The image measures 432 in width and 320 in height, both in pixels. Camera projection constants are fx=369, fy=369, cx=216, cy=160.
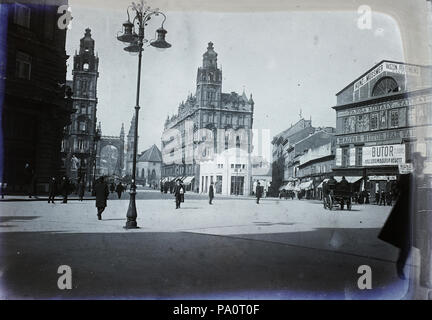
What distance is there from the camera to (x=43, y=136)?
73.2ft

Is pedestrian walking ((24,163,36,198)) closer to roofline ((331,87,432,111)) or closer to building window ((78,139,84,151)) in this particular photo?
building window ((78,139,84,151))

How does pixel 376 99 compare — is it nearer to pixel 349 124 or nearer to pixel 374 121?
pixel 374 121

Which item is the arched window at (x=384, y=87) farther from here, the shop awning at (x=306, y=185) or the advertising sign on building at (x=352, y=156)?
the shop awning at (x=306, y=185)

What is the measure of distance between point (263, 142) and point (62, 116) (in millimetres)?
16269

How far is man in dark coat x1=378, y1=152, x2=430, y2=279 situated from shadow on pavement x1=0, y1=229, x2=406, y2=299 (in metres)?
0.84

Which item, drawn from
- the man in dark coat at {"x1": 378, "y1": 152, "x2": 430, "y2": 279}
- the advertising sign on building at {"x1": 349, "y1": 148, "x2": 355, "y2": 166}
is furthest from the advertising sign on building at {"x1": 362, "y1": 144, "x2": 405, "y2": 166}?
the man in dark coat at {"x1": 378, "y1": 152, "x2": 430, "y2": 279}

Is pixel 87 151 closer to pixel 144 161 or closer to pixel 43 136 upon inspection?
pixel 43 136

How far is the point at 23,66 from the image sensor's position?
19734 millimetres

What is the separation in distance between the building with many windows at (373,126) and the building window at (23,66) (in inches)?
665

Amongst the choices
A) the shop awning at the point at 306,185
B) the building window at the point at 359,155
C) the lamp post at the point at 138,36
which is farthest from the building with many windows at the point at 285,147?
the lamp post at the point at 138,36

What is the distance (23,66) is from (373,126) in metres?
21.6

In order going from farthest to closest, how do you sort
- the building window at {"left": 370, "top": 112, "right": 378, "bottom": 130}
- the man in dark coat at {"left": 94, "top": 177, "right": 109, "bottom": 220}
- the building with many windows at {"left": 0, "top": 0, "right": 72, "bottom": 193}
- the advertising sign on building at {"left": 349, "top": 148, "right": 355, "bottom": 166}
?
the advertising sign on building at {"left": 349, "top": 148, "right": 355, "bottom": 166}, the building window at {"left": 370, "top": 112, "right": 378, "bottom": 130}, the building with many windows at {"left": 0, "top": 0, "right": 72, "bottom": 193}, the man in dark coat at {"left": 94, "top": 177, "right": 109, "bottom": 220}

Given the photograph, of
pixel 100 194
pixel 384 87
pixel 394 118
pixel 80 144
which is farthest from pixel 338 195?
pixel 80 144

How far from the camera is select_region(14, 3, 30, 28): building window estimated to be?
54.3ft
